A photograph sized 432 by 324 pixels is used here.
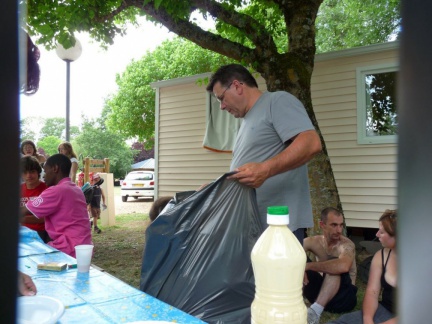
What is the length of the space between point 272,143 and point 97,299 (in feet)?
4.00

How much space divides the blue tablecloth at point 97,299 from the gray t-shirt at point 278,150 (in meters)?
0.78

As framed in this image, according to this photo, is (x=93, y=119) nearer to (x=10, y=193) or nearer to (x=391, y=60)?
(x=391, y=60)

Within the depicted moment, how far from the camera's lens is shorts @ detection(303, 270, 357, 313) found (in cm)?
365

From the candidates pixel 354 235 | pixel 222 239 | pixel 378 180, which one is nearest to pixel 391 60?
pixel 378 180

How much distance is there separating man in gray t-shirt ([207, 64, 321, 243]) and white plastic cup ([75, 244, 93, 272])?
922 millimetres

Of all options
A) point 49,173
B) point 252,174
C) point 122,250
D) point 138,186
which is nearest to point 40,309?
point 252,174

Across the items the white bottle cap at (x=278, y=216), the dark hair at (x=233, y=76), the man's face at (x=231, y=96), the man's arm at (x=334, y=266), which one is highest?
the dark hair at (x=233, y=76)

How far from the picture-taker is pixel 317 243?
3.99 meters

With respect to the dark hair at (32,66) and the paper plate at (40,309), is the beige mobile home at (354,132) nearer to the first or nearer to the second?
the dark hair at (32,66)

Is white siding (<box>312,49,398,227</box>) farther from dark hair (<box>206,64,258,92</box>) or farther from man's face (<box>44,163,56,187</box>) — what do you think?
man's face (<box>44,163,56,187</box>)

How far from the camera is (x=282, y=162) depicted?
1983 mm

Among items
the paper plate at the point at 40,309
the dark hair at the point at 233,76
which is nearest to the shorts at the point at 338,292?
the dark hair at the point at 233,76

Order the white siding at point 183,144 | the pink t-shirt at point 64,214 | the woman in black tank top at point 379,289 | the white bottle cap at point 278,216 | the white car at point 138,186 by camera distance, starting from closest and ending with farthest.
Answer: the white bottle cap at point 278,216 < the woman in black tank top at point 379,289 < the pink t-shirt at point 64,214 < the white siding at point 183,144 < the white car at point 138,186

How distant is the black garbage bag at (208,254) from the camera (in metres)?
1.82
